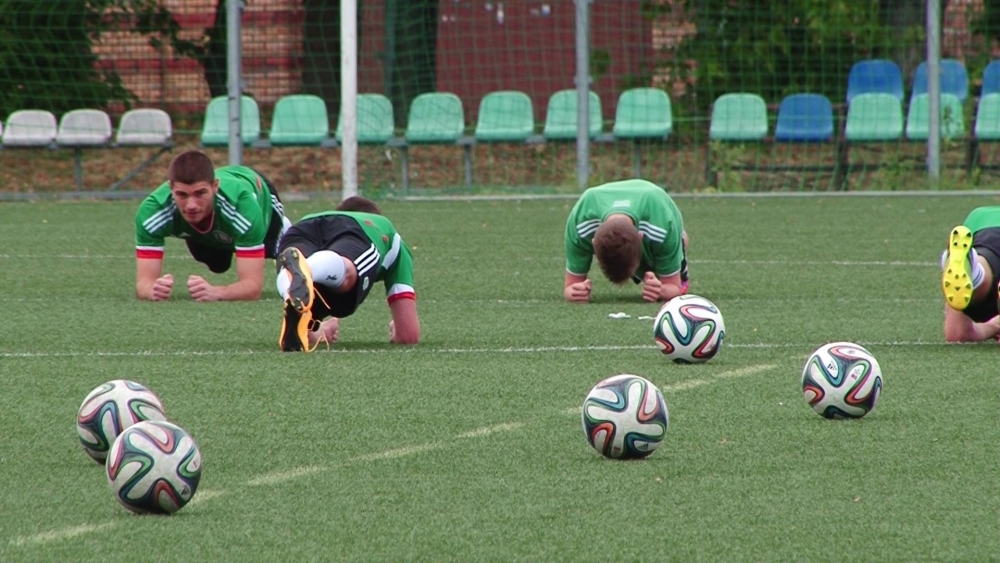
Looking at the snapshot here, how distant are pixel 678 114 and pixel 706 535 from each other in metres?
16.8

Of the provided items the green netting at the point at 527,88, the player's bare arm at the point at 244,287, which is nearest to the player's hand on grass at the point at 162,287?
the player's bare arm at the point at 244,287

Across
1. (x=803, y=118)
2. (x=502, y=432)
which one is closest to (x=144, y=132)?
(x=803, y=118)

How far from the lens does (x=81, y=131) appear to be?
2027cm

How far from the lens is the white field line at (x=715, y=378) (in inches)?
235

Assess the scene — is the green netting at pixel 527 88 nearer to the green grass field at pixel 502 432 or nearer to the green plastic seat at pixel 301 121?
the green plastic seat at pixel 301 121

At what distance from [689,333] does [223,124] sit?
14.3 m

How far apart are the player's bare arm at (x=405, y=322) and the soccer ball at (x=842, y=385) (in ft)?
7.80

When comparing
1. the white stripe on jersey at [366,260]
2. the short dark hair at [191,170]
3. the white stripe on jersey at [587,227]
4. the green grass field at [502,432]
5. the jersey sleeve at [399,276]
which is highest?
the short dark hair at [191,170]

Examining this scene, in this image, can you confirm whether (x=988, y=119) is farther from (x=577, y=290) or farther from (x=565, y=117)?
(x=577, y=290)

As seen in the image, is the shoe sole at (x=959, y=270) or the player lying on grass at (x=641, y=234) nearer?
the shoe sole at (x=959, y=270)

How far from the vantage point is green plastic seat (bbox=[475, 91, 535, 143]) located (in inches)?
767

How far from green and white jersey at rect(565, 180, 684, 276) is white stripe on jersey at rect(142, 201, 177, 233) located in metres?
2.21

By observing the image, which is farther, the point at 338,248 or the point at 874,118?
the point at 874,118

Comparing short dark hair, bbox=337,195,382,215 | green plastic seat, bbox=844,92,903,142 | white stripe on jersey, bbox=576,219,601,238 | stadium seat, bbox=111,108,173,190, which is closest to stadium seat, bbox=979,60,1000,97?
green plastic seat, bbox=844,92,903,142
